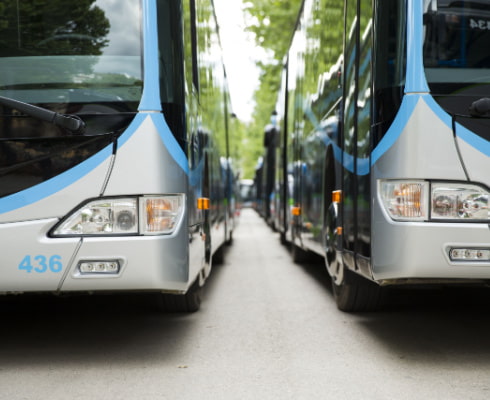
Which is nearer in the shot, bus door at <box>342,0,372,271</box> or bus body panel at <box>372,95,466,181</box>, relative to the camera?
bus body panel at <box>372,95,466,181</box>

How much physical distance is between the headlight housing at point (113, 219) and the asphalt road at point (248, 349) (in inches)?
35.1

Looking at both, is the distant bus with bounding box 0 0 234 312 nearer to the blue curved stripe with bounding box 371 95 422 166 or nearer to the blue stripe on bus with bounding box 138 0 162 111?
the blue stripe on bus with bounding box 138 0 162 111

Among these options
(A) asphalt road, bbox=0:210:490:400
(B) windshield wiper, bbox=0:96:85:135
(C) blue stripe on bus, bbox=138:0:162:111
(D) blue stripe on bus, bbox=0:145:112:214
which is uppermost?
(C) blue stripe on bus, bbox=138:0:162:111

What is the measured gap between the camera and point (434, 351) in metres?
4.29

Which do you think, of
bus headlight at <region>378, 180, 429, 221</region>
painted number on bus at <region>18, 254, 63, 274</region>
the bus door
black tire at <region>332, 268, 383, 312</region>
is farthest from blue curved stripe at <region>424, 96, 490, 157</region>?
painted number on bus at <region>18, 254, 63, 274</region>

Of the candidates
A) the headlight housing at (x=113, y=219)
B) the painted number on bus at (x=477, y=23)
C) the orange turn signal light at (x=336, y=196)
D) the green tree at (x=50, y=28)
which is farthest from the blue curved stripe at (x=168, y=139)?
the painted number on bus at (x=477, y=23)

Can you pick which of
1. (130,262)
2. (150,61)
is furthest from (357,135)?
(130,262)

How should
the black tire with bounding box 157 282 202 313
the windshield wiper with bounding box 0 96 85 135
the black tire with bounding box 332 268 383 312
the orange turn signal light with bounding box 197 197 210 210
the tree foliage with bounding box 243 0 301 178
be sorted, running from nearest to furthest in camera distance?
1. the windshield wiper with bounding box 0 96 85 135
2. the orange turn signal light with bounding box 197 197 210 210
3. the black tire with bounding box 332 268 383 312
4. the black tire with bounding box 157 282 202 313
5. the tree foliage with bounding box 243 0 301 178

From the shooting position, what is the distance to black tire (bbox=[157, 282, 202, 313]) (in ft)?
17.4

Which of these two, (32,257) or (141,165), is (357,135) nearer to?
(141,165)

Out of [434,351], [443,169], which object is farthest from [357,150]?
[434,351]

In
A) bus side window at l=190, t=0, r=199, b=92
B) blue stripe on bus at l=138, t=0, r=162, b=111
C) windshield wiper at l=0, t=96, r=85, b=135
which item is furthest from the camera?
bus side window at l=190, t=0, r=199, b=92

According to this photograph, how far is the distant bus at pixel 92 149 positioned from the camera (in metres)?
3.78

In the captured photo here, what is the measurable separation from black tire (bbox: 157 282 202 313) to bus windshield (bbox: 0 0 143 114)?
78.2 inches
